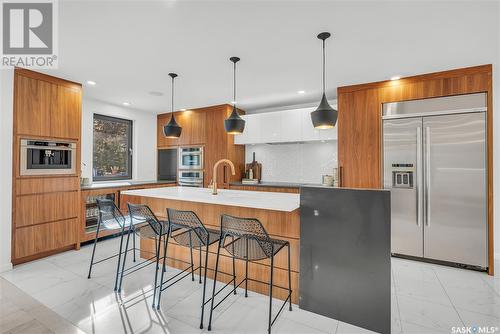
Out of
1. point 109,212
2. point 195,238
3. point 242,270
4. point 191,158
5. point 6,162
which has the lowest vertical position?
point 242,270

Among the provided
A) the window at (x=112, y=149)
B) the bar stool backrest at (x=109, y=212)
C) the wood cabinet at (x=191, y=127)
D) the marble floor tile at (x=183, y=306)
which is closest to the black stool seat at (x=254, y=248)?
the marble floor tile at (x=183, y=306)

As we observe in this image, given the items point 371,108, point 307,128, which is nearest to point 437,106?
point 371,108

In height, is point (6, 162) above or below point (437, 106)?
below

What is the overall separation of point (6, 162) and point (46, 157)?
1.35 feet

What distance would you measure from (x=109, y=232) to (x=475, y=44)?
5.45m

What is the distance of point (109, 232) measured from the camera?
13.5 feet

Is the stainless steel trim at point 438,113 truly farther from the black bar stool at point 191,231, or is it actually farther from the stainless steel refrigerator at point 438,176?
the black bar stool at point 191,231

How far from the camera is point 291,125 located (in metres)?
4.23

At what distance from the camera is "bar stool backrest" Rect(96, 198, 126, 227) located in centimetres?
273

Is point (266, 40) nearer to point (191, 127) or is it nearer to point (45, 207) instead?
point (191, 127)

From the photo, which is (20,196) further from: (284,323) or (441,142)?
(441,142)

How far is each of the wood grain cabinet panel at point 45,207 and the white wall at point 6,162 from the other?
Answer: 0.11 m

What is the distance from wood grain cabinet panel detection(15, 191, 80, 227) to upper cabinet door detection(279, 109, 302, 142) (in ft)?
11.2

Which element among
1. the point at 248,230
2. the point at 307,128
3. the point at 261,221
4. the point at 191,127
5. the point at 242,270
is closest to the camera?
the point at 248,230
